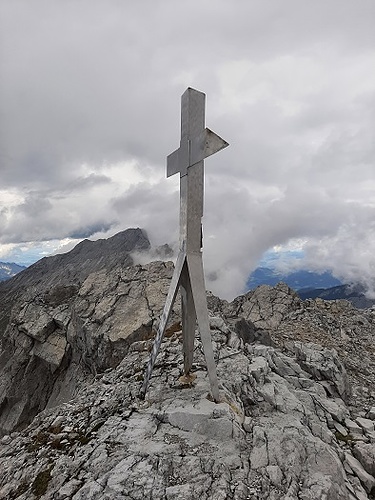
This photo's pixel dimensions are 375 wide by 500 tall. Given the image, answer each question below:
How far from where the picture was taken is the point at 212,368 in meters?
9.93

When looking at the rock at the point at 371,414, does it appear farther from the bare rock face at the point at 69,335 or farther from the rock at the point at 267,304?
the rock at the point at 267,304

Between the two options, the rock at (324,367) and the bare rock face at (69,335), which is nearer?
the rock at (324,367)

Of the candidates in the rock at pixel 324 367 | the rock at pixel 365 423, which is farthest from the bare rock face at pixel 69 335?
the rock at pixel 365 423

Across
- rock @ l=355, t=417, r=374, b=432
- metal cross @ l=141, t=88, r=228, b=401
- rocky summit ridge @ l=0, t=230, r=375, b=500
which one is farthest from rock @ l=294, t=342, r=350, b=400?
metal cross @ l=141, t=88, r=228, b=401

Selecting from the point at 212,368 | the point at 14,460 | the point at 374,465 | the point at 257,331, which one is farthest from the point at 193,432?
the point at 257,331

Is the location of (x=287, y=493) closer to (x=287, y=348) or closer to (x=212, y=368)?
(x=212, y=368)

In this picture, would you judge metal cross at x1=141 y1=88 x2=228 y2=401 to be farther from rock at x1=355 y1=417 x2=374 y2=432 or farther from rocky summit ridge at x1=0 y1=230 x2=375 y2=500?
rock at x1=355 y1=417 x2=374 y2=432

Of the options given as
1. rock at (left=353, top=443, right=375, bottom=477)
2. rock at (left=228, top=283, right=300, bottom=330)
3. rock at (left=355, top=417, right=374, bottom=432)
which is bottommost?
rock at (left=355, top=417, right=374, bottom=432)

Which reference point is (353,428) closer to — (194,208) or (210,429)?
(210,429)

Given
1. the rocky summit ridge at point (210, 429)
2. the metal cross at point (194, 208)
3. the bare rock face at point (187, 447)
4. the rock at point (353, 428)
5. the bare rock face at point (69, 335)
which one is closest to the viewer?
the bare rock face at point (187, 447)

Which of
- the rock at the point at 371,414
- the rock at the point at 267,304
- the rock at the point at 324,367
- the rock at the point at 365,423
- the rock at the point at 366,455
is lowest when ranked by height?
the rock at the point at 371,414

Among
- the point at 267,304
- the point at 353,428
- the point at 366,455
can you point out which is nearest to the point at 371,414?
the point at 353,428

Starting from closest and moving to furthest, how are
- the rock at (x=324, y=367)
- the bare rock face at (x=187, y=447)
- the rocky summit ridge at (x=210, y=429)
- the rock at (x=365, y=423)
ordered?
the bare rock face at (x=187, y=447) → the rocky summit ridge at (x=210, y=429) → the rock at (x=365, y=423) → the rock at (x=324, y=367)

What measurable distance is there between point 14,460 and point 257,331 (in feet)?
57.0
